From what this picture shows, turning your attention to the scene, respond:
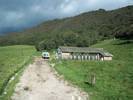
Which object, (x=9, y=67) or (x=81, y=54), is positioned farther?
(x=81, y=54)

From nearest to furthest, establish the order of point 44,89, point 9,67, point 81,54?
1. point 44,89
2. point 9,67
3. point 81,54

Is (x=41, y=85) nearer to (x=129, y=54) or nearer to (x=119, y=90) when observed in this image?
(x=119, y=90)

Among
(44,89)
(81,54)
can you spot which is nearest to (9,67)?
(81,54)

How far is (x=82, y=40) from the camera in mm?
159625

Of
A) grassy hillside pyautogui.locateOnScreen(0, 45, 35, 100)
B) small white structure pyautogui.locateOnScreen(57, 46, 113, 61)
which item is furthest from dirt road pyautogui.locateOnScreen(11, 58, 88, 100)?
small white structure pyautogui.locateOnScreen(57, 46, 113, 61)

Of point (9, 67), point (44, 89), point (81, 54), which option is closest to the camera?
point (44, 89)

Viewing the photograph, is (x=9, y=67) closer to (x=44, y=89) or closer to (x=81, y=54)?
(x=81, y=54)

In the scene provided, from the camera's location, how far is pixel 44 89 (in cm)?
4372

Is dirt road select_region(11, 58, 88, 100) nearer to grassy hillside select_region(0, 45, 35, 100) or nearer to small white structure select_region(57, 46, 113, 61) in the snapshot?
grassy hillside select_region(0, 45, 35, 100)

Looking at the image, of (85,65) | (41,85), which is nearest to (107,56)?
(85,65)

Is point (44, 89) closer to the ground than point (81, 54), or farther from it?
closer to the ground

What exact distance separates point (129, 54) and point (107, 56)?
898 centimetres

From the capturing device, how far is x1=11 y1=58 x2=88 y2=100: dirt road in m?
38.7

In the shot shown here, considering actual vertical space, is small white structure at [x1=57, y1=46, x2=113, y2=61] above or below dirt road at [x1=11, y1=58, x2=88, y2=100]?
above
